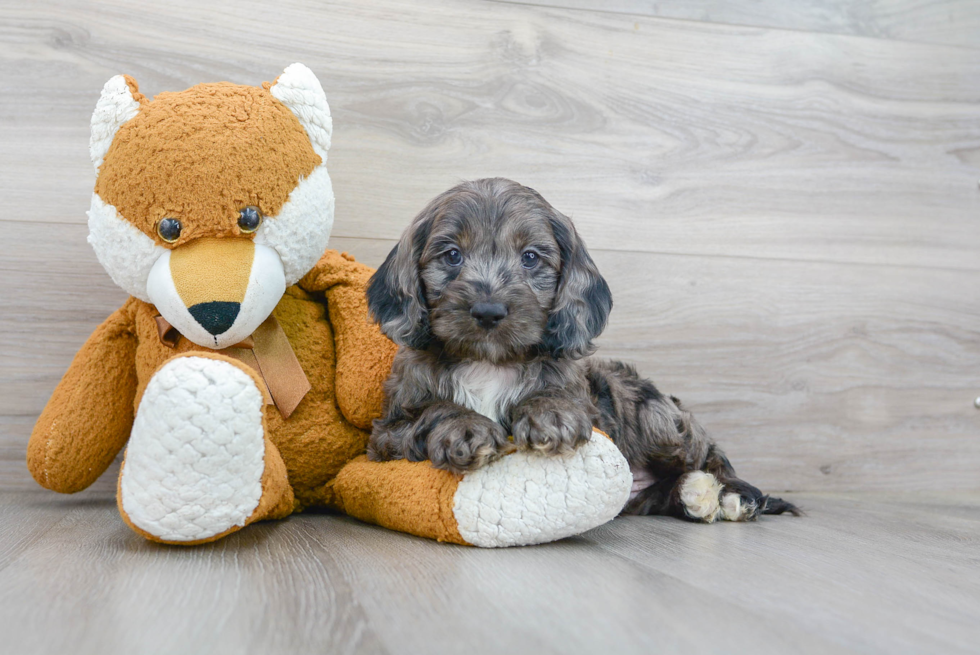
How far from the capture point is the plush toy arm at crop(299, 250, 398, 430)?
1.82m

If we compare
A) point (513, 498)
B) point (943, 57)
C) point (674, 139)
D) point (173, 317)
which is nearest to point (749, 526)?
point (513, 498)

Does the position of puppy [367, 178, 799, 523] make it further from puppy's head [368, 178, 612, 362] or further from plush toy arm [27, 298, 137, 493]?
plush toy arm [27, 298, 137, 493]

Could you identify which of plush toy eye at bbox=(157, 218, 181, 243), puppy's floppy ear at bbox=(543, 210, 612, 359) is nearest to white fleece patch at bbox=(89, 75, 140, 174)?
plush toy eye at bbox=(157, 218, 181, 243)

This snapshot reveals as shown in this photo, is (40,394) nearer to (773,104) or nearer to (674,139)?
(674,139)

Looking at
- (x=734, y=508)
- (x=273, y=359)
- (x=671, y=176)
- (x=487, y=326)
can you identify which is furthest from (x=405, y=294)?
(x=671, y=176)

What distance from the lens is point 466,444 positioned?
1.47m

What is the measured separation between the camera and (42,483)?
184 cm

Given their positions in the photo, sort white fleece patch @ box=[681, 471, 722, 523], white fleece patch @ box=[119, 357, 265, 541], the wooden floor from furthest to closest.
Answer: the wooden floor, white fleece patch @ box=[681, 471, 722, 523], white fleece patch @ box=[119, 357, 265, 541]

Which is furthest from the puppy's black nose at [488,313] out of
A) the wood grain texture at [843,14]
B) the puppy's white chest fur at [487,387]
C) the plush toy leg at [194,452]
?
the wood grain texture at [843,14]

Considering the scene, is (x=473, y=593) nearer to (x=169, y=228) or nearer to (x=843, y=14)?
(x=169, y=228)

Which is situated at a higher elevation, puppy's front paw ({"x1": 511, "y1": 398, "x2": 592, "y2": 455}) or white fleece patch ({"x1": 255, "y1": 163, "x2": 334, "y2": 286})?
white fleece patch ({"x1": 255, "y1": 163, "x2": 334, "y2": 286})

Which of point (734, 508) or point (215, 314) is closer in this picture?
point (215, 314)

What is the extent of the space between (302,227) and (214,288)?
0.25m

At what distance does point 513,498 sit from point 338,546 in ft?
1.15
